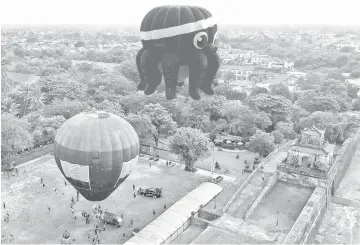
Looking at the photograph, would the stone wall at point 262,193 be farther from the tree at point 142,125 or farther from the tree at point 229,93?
the tree at point 229,93

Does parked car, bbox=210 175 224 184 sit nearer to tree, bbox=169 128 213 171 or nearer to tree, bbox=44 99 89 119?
tree, bbox=169 128 213 171

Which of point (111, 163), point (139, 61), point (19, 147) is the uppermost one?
point (139, 61)

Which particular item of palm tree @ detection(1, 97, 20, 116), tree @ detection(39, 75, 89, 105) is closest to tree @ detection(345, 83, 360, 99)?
tree @ detection(39, 75, 89, 105)

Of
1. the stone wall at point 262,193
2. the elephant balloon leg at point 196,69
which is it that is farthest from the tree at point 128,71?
the elephant balloon leg at point 196,69

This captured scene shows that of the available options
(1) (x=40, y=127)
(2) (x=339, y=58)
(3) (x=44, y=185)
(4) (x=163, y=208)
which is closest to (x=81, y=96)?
(1) (x=40, y=127)

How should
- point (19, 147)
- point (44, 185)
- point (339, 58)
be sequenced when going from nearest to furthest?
point (44, 185), point (19, 147), point (339, 58)

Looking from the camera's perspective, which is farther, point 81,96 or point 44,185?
point 81,96

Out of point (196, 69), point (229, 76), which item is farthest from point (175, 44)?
point (229, 76)

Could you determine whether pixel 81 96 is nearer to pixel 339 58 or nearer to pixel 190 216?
pixel 190 216
